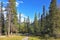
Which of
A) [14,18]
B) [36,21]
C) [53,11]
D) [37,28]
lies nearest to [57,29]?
[53,11]

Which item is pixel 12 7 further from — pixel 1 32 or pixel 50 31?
pixel 50 31

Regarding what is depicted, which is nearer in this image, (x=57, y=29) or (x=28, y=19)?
(x=57, y=29)

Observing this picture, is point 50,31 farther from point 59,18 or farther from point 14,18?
point 14,18

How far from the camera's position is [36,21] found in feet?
328

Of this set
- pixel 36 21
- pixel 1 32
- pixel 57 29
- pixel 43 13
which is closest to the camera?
pixel 57 29

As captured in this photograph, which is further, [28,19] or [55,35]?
[28,19]

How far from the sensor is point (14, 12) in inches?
2719

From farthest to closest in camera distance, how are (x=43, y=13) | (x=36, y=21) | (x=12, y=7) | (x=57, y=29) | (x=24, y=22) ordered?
(x=24, y=22)
(x=36, y=21)
(x=43, y=13)
(x=12, y=7)
(x=57, y=29)

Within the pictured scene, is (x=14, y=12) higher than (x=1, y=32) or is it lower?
higher

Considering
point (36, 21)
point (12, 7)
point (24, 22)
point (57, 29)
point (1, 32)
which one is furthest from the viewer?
point (24, 22)

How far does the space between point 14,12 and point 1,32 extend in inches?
511

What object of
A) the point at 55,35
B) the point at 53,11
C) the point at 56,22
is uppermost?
the point at 53,11

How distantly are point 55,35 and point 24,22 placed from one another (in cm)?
6652

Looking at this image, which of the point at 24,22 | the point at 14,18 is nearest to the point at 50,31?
the point at 14,18
